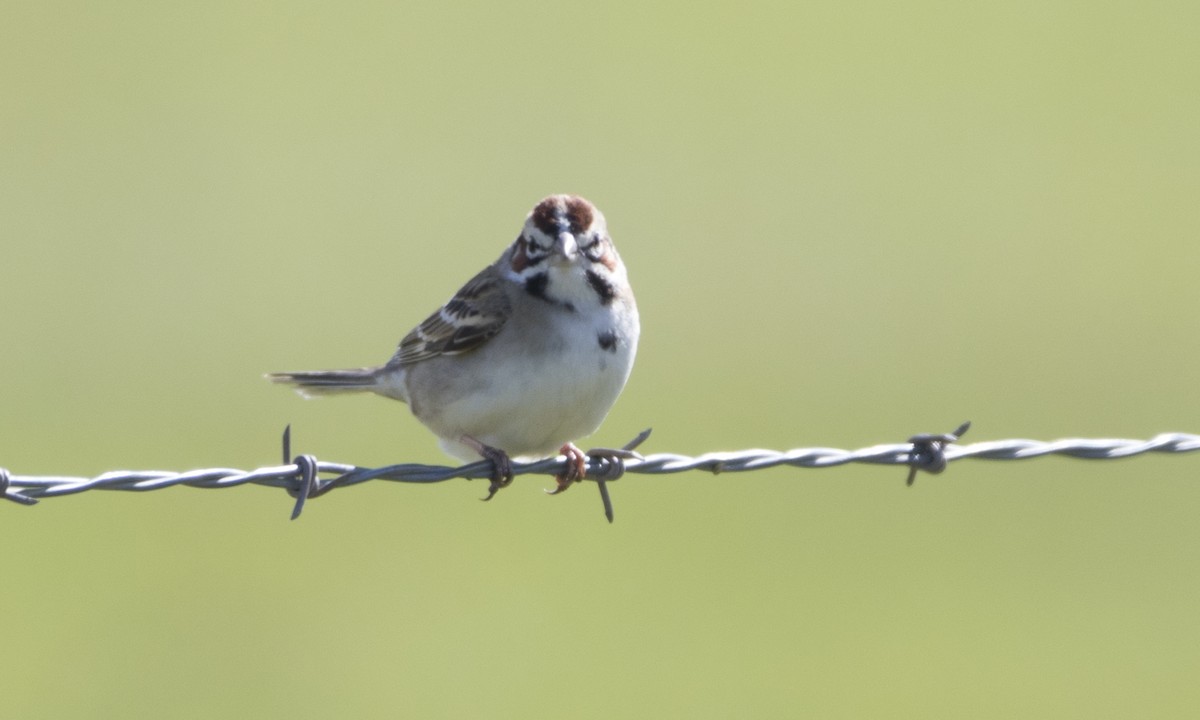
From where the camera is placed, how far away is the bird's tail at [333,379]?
23.9 feet

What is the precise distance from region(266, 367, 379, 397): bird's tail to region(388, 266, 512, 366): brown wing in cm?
39

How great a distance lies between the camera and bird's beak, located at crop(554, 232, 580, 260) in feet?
20.4

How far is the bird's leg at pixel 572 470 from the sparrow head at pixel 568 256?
22.1 inches

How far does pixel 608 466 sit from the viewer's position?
5648 millimetres

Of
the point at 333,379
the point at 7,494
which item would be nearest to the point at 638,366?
the point at 333,379

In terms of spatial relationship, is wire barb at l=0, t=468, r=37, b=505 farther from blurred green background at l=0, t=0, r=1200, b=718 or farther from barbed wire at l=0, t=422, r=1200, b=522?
blurred green background at l=0, t=0, r=1200, b=718

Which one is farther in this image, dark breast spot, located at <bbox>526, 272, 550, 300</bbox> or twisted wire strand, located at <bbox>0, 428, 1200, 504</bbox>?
dark breast spot, located at <bbox>526, 272, 550, 300</bbox>

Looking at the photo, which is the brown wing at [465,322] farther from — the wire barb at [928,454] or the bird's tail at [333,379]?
the wire barb at [928,454]

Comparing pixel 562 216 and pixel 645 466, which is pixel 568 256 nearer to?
pixel 562 216

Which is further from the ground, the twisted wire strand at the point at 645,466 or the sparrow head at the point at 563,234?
the sparrow head at the point at 563,234

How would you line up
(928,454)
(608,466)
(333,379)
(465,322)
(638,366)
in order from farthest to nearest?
1. (638,366)
2. (333,379)
3. (465,322)
4. (608,466)
5. (928,454)

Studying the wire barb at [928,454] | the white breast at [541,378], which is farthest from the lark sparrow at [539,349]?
the wire barb at [928,454]

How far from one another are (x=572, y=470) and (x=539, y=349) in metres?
0.46

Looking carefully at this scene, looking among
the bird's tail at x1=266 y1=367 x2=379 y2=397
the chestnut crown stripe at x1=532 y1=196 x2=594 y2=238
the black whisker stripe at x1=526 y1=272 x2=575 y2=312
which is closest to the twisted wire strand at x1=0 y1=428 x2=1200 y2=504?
the black whisker stripe at x1=526 y1=272 x2=575 y2=312
